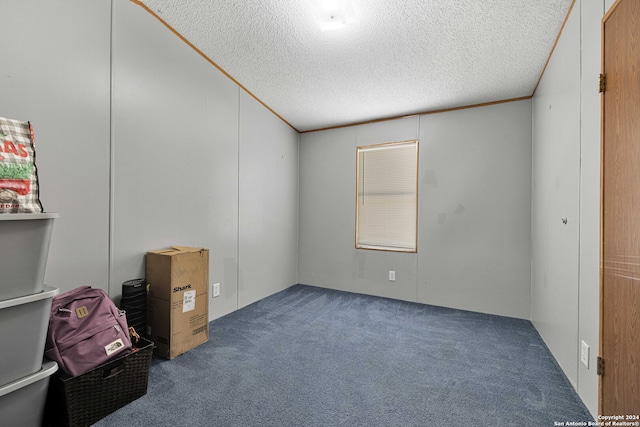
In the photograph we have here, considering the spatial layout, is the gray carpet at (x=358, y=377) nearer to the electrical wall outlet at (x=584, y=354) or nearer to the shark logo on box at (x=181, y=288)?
the electrical wall outlet at (x=584, y=354)

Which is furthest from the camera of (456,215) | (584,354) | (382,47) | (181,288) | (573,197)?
(456,215)

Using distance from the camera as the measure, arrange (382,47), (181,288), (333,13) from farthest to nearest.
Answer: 1. (382,47)
2. (181,288)
3. (333,13)

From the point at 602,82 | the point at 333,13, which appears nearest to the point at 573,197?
the point at 602,82

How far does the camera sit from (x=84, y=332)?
148cm

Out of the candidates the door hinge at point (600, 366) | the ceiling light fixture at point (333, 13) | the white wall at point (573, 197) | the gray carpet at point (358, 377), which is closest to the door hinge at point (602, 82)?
the white wall at point (573, 197)

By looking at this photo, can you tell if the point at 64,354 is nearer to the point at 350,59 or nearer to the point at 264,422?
the point at 264,422

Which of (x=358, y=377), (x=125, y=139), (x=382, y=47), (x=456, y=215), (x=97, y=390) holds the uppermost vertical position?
(x=382, y=47)

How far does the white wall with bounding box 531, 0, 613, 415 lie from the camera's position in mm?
1537

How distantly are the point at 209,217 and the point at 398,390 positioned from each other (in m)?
2.23

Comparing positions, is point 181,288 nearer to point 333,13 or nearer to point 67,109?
point 67,109

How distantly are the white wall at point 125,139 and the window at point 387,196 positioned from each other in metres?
1.72

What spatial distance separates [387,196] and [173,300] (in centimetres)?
294

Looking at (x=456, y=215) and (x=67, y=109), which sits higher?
(x=67, y=109)

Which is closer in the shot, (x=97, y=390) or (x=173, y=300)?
(x=97, y=390)
